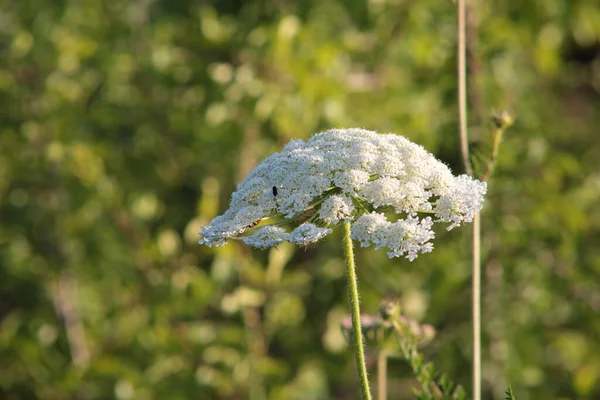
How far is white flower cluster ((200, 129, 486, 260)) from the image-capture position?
1.72 metres

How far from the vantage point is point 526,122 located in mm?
4980

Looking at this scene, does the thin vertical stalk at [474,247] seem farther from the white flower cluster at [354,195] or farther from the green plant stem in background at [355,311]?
the green plant stem in background at [355,311]

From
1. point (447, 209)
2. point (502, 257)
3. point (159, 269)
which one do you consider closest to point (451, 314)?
point (502, 257)

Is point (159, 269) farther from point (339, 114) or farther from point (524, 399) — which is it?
point (524, 399)

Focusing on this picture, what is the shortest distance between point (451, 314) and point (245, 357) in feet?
4.64

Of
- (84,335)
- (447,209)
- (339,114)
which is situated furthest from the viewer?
(84,335)

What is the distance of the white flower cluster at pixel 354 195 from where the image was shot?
1.72 m

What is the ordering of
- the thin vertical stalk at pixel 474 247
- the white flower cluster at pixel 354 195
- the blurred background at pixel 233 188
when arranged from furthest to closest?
the blurred background at pixel 233 188
the thin vertical stalk at pixel 474 247
the white flower cluster at pixel 354 195

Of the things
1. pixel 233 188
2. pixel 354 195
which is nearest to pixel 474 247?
pixel 354 195

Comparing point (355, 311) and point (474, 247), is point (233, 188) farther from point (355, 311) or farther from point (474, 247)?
point (355, 311)

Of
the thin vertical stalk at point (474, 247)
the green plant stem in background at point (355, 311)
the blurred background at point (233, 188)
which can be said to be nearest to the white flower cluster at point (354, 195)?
the green plant stem in background at point (355, 311)

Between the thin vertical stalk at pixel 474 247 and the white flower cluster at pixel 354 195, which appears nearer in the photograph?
the white flower cluster at pixel 354 195

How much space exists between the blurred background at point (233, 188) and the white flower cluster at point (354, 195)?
247cm

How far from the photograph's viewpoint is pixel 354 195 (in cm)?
177
